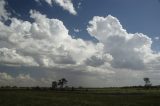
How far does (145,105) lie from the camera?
5053cm

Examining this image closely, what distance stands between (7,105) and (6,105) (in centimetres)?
24

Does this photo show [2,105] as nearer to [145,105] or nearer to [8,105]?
[8,105]

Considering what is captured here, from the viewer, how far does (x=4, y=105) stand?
44.0 metres

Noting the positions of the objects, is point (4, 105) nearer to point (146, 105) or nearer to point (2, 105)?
point (2, 105)

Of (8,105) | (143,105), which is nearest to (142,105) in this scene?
(143,105)

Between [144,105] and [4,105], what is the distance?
2539 cm

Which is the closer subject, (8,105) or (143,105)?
(8,105)

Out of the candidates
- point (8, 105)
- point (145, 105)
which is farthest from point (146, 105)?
point (8, 105)

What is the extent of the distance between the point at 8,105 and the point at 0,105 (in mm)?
1259

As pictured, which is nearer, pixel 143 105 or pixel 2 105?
pixel 2 105

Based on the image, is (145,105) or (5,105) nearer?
(5,105)

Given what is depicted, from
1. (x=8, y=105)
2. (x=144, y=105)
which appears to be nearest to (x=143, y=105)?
(x=144, y=105)

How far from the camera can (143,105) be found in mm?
50531

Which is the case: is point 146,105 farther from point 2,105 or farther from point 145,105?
point 2,105
